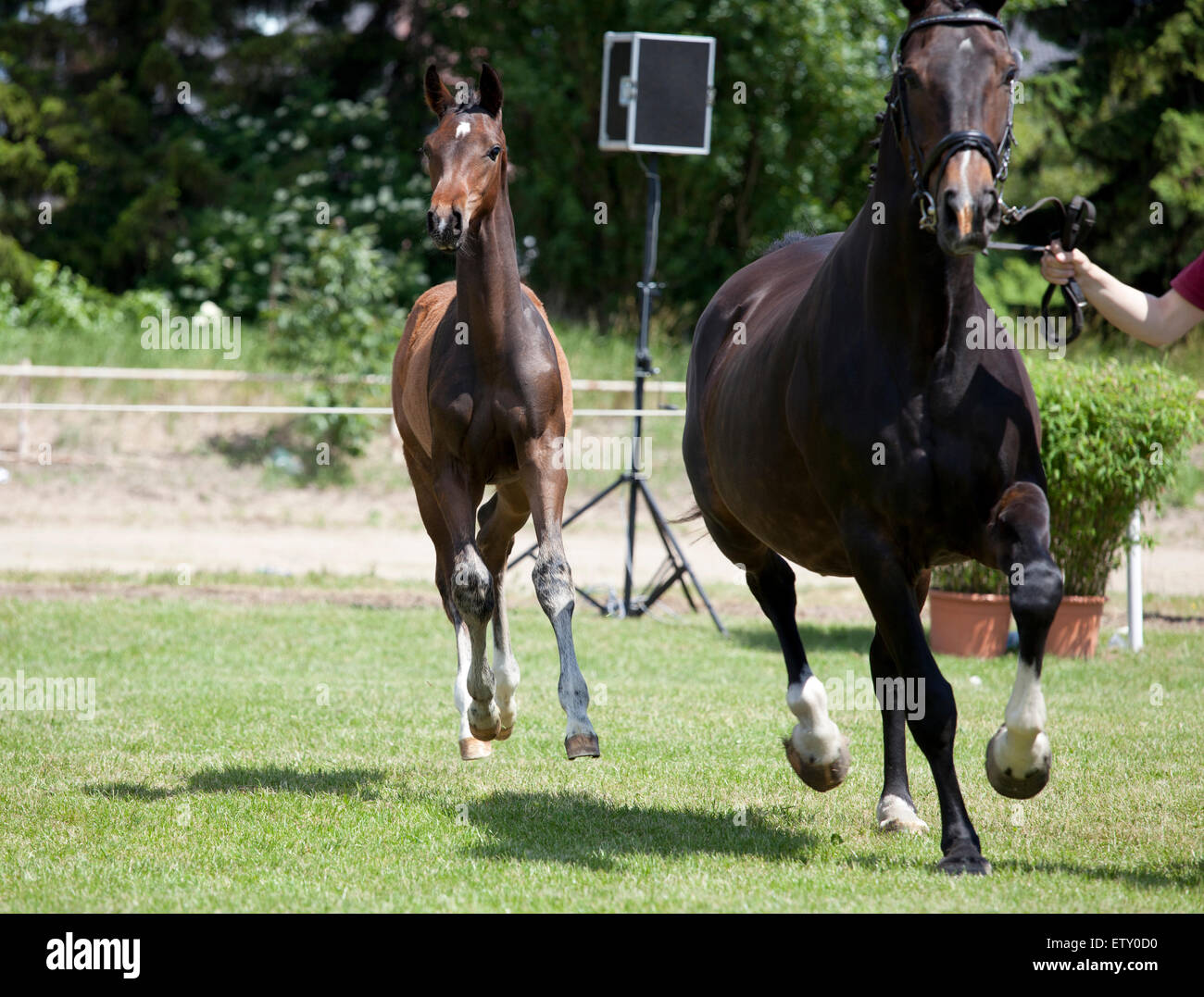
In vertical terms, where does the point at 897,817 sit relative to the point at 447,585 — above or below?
below

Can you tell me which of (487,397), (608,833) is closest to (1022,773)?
(608,833)

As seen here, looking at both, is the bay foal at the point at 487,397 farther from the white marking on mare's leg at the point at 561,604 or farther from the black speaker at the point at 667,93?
the black speaker at the point at 667,93

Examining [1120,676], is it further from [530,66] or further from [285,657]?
[530,66]

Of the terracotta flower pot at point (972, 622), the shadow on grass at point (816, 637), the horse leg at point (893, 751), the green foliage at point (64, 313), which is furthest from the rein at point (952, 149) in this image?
the green foliage at point (64, 313)

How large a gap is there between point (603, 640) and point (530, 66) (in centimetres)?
1376

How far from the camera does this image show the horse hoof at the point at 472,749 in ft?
19.0

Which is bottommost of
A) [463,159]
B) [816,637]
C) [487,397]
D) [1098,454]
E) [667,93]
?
[816,637]

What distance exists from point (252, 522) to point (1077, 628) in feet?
29.3

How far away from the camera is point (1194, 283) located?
427 centimetres

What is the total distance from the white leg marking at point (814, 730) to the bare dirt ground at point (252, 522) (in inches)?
233

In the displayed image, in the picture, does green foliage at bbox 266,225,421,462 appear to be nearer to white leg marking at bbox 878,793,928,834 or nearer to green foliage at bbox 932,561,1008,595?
green foliage at bbox 932,561,1008,595

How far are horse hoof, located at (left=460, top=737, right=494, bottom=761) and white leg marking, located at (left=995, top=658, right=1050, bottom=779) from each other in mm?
2649

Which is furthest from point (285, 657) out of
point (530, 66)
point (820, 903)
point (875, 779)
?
point (530, 66)

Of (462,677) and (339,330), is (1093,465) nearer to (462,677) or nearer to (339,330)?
(462,677)
